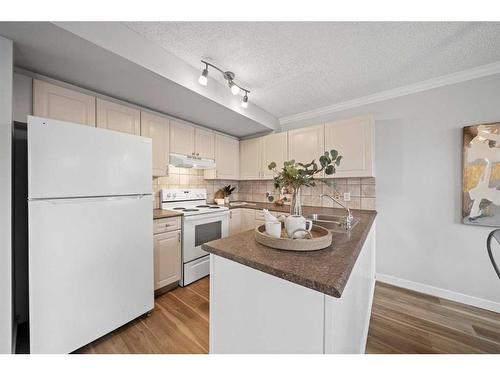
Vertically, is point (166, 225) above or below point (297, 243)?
Result: below

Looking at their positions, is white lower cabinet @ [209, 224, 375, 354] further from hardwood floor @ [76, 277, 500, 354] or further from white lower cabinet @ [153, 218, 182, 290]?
white lower cabinet @ [153, 218, 182, 290]

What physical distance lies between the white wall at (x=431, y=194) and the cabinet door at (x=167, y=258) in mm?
2402

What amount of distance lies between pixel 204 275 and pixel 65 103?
2197 millimetres

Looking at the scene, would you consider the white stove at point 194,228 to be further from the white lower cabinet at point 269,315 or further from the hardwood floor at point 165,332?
the white lower cabinet at point 269,315

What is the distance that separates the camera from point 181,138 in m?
2.46

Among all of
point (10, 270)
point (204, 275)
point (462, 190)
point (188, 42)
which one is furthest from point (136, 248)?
point (462, 190)

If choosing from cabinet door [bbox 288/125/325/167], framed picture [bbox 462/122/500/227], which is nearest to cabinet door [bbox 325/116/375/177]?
cabinet door [bbox 288/125/325/167]

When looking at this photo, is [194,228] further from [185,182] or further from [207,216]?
[185,182]

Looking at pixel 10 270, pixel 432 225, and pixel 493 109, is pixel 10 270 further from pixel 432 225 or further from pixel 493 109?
pixel 493 109

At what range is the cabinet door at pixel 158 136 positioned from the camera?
2.09 m

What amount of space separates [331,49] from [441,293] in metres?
2.62

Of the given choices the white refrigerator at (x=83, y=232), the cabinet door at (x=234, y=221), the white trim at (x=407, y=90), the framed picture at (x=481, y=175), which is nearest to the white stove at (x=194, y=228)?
the cabinet door at (x=234, y=221)

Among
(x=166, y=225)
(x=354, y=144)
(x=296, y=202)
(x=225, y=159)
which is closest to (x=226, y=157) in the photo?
(x=225, y=159)

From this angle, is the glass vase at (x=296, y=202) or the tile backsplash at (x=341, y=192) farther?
the tile backsplash at (x=341, y=192)
